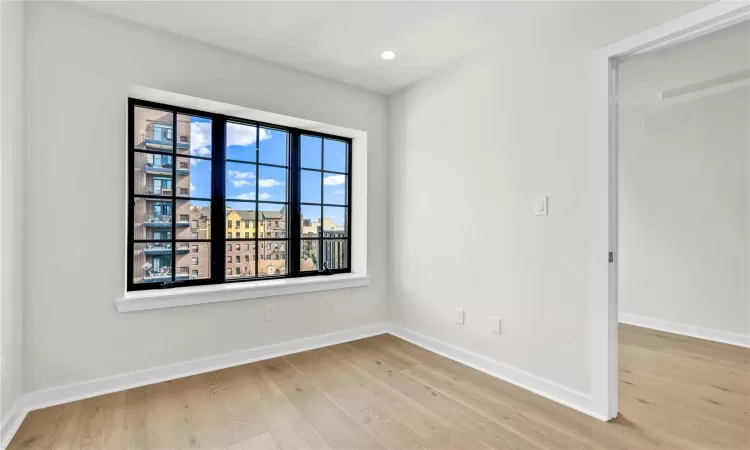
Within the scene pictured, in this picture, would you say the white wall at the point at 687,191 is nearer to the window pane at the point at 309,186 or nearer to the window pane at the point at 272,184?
the window pane at the point at 309,186

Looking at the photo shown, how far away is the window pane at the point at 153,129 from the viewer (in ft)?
8.72

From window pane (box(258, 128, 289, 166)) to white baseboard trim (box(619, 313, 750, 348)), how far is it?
4.17 metres

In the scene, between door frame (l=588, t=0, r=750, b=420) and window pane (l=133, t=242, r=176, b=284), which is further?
window pane (l=133, t=242, r=176, b=284)

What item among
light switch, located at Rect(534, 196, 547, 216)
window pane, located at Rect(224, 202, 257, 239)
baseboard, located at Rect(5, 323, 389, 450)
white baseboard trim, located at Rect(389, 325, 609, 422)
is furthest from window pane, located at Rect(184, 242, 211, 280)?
light switch, located at Rect(534, 196, 547, 216)

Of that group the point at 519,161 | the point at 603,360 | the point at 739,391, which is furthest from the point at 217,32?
the point at 739,391

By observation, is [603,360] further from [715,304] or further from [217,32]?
[217,32]

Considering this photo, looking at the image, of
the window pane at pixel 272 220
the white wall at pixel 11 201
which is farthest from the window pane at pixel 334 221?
the white wall at pixel 11 201

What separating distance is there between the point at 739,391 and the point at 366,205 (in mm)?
3059

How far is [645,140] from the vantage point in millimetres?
4031

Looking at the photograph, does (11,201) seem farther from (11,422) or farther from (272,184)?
(272,184)

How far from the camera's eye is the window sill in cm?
243

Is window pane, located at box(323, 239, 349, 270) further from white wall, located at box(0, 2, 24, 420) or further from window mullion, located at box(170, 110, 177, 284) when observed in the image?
white wall, located at box(0, 2, 24, 420)

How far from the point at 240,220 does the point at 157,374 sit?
1270 millimetres

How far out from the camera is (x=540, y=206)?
2.41 meters
